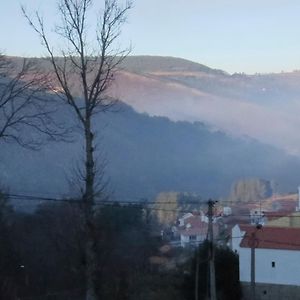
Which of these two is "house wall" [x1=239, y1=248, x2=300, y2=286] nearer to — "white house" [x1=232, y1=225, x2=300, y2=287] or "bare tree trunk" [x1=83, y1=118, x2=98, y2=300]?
"white house" [x1=232, y1=225, x2=300, y2=287]

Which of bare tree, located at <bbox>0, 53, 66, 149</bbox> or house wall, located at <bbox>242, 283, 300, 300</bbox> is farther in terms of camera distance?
house wall, located at <bbox>242, 283, 300, 300</bbox>

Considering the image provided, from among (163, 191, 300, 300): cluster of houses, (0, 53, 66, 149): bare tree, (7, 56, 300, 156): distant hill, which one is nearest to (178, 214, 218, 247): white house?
(163, 191, 300, 300): cluster of houses

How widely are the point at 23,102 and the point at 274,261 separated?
20222 millimetres

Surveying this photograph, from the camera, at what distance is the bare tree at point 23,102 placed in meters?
11.0

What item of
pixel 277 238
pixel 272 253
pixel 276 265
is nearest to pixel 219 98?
pixel 277 238

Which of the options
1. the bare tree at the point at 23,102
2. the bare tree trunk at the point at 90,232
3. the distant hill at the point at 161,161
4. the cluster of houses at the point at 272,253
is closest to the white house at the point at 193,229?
the cluster of houses at the point at 272,253

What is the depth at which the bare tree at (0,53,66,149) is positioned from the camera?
432 inches

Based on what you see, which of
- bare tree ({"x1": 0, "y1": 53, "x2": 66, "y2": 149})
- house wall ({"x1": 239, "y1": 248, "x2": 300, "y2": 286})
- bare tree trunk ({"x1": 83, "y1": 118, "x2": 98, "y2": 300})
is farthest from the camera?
house wall ({"x1": 239, "y1": 248, "x2": 300, "y2": 286})

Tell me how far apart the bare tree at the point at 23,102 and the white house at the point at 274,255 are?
18.0m

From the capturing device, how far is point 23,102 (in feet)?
35.8

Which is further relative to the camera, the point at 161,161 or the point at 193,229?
the point at 161,161

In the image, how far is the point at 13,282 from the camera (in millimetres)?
20234

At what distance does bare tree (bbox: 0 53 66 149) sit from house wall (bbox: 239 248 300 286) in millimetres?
17952

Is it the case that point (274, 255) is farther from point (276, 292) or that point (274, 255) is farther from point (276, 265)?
point (276, 292)
